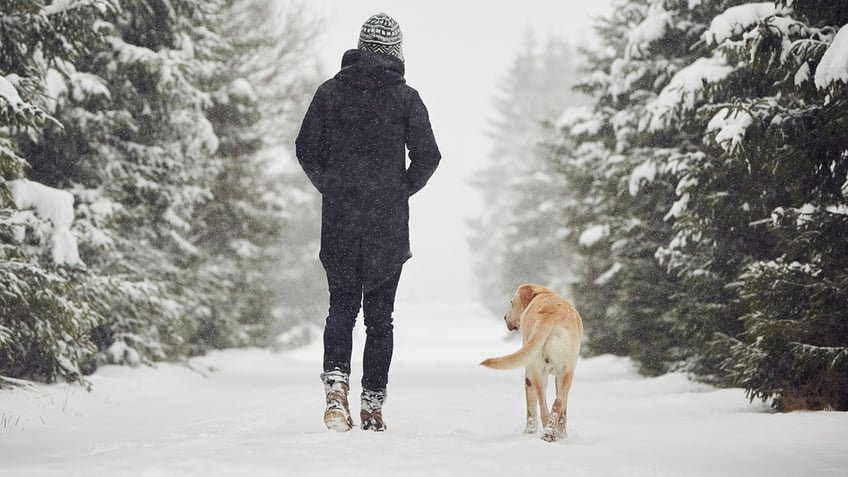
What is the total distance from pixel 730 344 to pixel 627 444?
4.11 meters

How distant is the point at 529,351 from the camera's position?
439 cm

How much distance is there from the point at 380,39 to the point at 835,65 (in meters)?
2.84

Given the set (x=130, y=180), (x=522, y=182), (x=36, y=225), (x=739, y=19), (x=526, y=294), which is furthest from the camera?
(x=522, y=182)

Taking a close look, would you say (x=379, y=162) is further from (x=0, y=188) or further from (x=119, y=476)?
(x=0, y=188)

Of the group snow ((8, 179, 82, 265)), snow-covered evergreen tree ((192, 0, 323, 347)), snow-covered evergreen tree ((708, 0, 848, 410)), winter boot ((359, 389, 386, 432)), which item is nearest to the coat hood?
winter boot ((359, 389, 386, 432))

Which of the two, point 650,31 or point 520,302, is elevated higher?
point 650,31

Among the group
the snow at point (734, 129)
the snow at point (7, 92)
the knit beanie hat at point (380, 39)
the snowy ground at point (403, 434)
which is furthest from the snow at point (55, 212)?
the snow at point (734, 129)

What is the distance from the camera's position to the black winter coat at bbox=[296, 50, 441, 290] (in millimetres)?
4625

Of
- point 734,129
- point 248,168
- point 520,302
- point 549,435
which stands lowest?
point 549,435

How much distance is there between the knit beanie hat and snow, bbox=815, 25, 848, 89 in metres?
2.70

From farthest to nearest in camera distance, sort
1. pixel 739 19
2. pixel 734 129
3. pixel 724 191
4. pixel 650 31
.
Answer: pixel 650 31 → pixel 724 191 → pixel 739 19 → pixel 734 129

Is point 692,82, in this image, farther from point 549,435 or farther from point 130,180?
point 130,180

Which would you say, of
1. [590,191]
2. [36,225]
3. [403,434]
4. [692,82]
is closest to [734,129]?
[692,82]

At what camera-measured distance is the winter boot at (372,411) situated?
458cm
